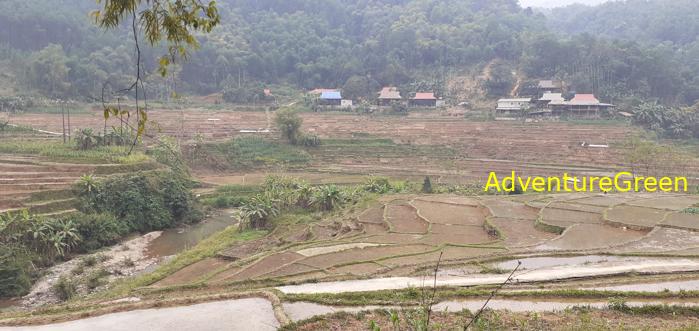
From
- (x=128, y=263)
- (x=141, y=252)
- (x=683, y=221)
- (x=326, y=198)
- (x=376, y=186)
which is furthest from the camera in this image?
(x=376, y=186)

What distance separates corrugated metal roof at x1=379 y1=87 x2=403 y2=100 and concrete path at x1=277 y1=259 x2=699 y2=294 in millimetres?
51850

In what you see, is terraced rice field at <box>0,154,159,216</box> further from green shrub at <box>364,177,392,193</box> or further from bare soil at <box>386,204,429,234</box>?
bare soil at <box>386,204,429,234</box>

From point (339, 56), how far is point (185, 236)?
211ft

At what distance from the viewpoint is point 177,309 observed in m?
12.6

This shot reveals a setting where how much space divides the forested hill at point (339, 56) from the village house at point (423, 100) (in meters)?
5.28

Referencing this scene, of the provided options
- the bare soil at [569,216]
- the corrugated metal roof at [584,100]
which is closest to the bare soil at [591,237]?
the bare soil at [569,216]

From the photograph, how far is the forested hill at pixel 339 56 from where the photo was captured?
216 feet

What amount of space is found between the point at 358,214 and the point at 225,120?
3437 cm

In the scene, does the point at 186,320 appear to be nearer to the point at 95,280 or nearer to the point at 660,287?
the point at 95,280

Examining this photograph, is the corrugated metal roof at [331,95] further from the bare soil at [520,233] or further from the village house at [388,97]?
the bare soil at [520,233]

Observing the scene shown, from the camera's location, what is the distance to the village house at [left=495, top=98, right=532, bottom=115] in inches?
2442

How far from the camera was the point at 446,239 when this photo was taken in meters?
21.7

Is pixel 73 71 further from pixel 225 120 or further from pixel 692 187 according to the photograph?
pixel 692 187

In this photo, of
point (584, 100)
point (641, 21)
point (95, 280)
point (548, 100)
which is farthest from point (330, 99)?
point (641, 21)
